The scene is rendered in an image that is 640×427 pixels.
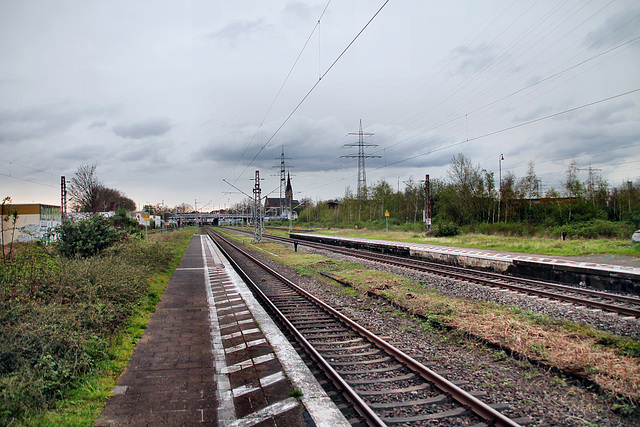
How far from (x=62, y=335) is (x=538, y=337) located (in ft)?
25.9

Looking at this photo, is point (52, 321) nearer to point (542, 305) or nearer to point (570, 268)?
point (542, 305)

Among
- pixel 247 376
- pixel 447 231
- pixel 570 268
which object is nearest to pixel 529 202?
pixel 447 231

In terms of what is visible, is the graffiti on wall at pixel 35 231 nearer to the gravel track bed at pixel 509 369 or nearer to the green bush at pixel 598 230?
the gravel track bed at pixel 509 369

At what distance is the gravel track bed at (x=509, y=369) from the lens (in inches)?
178

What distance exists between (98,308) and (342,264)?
13.6 metres

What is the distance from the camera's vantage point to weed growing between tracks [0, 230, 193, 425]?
4.34 meters

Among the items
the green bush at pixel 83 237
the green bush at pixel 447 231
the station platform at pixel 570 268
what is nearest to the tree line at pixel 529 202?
the green bush at pixel 447 231

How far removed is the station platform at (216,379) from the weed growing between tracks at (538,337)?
342 cm

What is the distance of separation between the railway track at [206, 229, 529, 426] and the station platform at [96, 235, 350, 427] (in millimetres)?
364

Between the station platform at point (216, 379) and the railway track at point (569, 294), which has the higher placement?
the station platform at point (216, 379)

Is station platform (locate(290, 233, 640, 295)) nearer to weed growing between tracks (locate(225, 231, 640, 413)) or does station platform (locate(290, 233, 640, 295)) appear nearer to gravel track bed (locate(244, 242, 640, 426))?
gravel track bed (locate(244, 242, 640, 426))

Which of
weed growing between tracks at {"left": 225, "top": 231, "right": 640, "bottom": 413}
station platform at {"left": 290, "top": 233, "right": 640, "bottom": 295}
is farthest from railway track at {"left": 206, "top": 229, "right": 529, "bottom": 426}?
station platform at {"left": 290, "top": 233, "right": 640, "bottom": 295}

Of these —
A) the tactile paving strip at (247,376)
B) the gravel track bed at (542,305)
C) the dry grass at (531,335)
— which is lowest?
→ the gravel track bed at (542,305)

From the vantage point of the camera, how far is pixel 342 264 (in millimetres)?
19703
